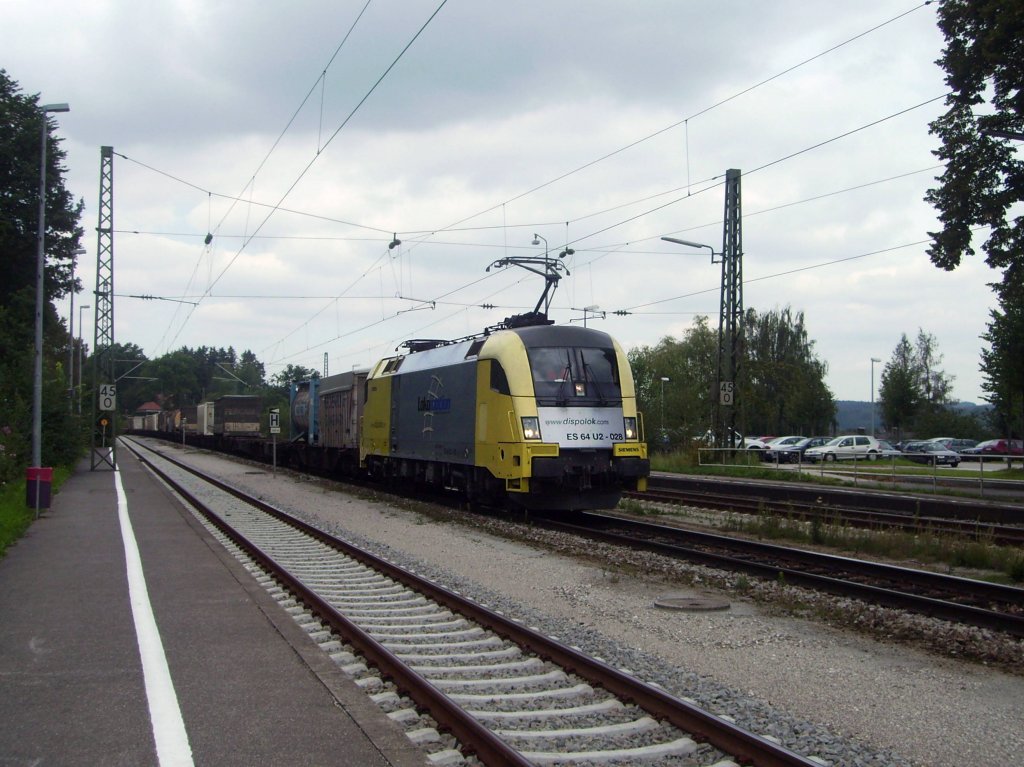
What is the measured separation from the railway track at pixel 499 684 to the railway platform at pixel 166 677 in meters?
0.31

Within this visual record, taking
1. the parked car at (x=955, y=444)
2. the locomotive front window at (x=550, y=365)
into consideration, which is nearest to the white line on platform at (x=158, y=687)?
the locomotive front window at (x=550, y=365)

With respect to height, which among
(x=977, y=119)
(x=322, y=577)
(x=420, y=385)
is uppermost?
(x=977, y=119)

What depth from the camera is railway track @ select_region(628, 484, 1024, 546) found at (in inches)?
552

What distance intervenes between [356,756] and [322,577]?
6.50 m

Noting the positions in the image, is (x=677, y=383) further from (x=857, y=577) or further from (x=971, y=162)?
(x=857, y=577)

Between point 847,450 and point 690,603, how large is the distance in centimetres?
4080

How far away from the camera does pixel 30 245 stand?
37094 millimetres

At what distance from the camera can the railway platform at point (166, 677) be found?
16.1ft

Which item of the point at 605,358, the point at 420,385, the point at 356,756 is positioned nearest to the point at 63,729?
the point at 356,756

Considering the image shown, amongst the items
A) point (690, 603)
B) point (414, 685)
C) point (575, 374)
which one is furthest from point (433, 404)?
point (414, 685)

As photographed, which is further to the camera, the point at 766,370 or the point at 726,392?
the point at 766,370

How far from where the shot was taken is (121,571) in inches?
431

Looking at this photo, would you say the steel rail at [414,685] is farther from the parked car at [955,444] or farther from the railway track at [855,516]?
the parked car at [955,444]

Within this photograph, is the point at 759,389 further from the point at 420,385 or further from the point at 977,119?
the point at 420,385
